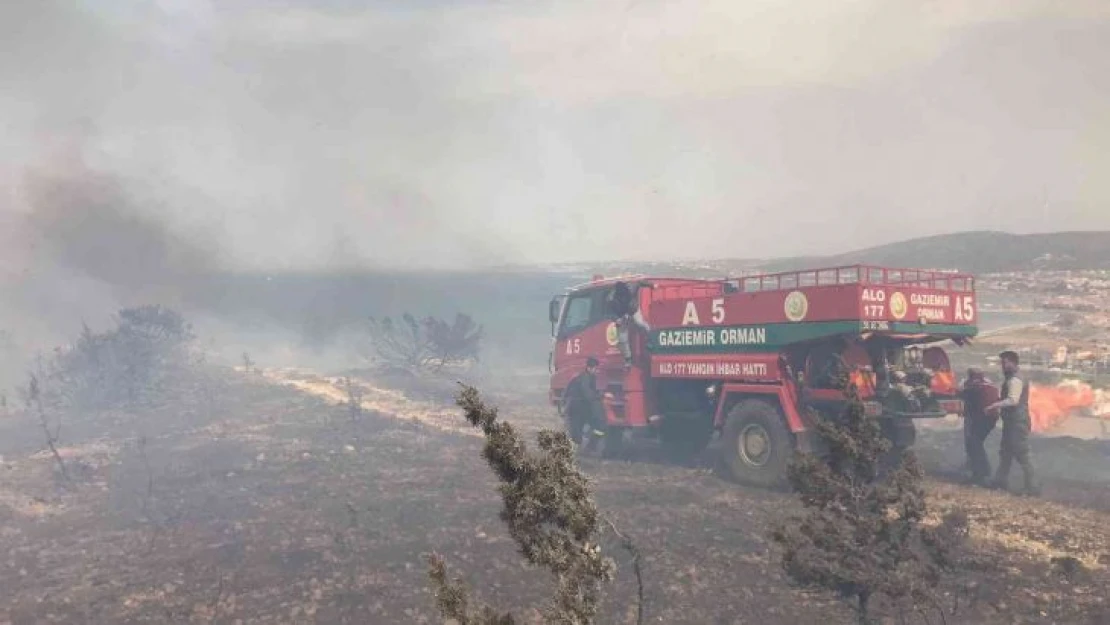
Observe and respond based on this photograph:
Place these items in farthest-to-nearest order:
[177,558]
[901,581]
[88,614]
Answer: [177,558] → [88,614] → [901,581]

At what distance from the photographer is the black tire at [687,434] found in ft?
43.6

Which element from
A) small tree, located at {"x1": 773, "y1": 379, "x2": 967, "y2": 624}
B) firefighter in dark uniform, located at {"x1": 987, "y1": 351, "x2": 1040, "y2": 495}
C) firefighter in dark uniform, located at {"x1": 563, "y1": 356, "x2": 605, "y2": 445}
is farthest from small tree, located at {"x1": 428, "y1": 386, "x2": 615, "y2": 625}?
firefighter in dark uniform, located at {"x1": 563, "y1": 356, "x2": 605, "y2": 445}

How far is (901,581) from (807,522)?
27.4 inches

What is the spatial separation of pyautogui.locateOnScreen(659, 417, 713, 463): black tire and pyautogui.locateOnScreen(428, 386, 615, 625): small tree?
992 cm

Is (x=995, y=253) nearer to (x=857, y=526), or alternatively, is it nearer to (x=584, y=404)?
(x=584, y=404)

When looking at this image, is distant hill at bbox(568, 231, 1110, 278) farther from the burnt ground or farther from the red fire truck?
the red fire truck

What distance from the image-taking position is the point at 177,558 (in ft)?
29.7

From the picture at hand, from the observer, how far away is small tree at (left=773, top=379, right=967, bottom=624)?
5.12 metres

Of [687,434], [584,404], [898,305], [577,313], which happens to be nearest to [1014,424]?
[898,305]

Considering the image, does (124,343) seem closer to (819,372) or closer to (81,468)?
(81,468)

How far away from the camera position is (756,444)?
1138cm

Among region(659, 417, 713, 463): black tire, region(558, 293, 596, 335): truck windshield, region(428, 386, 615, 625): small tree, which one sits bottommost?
region(659, 417, 713, 463): black tire

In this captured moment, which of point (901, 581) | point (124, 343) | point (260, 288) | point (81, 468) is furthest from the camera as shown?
point (260, 288)

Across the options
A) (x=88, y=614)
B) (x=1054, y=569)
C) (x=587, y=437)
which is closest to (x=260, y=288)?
(x=587, y=437)
